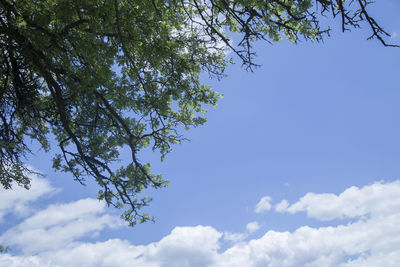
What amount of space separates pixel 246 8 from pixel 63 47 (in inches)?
159

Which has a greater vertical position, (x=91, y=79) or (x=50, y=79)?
(x=50, y=79)

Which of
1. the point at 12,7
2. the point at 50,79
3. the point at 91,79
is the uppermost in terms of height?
the point at 12,7

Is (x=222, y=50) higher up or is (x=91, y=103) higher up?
(x=222, y=50)

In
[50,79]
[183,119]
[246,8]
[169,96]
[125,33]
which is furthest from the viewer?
[183,119]

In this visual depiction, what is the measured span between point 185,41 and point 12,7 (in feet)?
12.5

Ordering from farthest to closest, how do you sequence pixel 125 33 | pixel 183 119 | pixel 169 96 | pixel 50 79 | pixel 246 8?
pixel 183 119 < pixel 169 96 < pixel 50 79 < pixel 125 33 < pixel 246 8

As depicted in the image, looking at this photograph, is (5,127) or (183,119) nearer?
(5,127)

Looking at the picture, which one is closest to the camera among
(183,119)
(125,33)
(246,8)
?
(246,8)

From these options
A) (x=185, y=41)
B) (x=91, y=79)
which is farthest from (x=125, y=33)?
(x=185, y=41)

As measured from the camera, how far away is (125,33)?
7.08m

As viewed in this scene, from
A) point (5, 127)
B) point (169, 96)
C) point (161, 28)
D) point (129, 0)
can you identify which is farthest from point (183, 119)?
point (5, 127)

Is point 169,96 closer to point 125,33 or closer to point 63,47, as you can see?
point 125,33

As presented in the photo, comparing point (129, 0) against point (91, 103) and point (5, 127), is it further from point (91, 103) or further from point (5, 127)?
point (5, 127)

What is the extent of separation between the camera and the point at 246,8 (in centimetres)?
665
